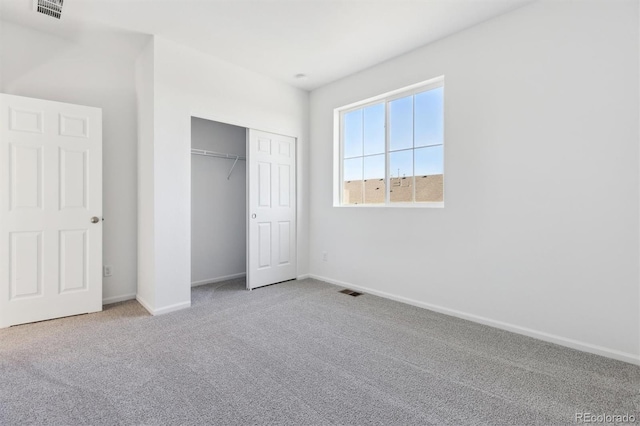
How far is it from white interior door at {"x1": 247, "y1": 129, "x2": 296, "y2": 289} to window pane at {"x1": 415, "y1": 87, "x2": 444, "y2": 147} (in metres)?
1.76

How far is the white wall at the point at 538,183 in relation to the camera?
2123 millimetres

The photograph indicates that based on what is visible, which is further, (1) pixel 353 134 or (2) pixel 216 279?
(2) pixel 216 279

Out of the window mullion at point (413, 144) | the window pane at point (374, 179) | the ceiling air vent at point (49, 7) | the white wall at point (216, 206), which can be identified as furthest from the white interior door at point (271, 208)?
the ceiling air vent at point (49, 7)

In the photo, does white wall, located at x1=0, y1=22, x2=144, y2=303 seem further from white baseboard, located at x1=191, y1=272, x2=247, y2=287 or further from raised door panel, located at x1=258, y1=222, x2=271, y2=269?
raised door panel, located at x1=258, y1=222, x2=271, y2=269

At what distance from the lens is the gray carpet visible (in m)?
1.57

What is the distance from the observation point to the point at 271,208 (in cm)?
405

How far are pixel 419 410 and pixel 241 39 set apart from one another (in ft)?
11.0

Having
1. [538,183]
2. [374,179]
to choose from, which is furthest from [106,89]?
[538,183]

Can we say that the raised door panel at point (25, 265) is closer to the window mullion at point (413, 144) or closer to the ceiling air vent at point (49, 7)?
the ceiling air vent at point (49, 7)

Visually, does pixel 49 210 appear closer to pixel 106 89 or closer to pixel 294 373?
pixel 106 89

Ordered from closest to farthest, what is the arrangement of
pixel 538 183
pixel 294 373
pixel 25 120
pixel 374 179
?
1. pixel 294 373
2. pixel 538 183
3. pixel 25 120
4. pixel 374 179

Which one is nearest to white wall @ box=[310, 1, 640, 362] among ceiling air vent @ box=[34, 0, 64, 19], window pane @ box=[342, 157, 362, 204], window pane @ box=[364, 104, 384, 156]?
window pane @ box=[364, 104, 384, 156]

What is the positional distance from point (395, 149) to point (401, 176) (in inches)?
12.9

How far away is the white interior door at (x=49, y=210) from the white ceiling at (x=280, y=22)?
808 millimetres
